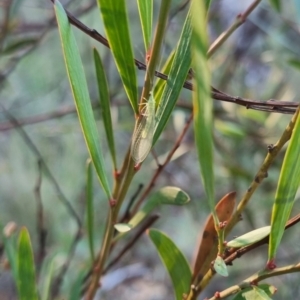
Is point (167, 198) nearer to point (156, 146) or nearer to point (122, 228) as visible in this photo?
point (122, 228)

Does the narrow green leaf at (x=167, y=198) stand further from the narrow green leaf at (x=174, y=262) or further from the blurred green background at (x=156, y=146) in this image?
the blurred green background at (x=156, y=146)

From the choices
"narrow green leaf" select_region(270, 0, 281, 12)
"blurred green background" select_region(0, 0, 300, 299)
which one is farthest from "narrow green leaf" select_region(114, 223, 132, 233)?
"blurred green background" select_region(0, 0, 300, 299)

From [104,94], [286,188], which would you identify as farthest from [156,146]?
[286,188]

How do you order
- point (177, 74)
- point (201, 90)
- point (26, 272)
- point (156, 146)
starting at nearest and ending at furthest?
point (201, 90)
point (177, 74)
point (26, 272)
point (156, 146)

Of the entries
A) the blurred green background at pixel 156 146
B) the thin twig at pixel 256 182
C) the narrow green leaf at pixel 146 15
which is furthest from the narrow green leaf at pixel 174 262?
the blurred green background at pixel 156 146

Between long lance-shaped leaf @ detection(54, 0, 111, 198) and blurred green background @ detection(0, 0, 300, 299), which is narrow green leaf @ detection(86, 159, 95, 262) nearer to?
long lance-shaped leaf @ detection(54, 0, 111, 198)
